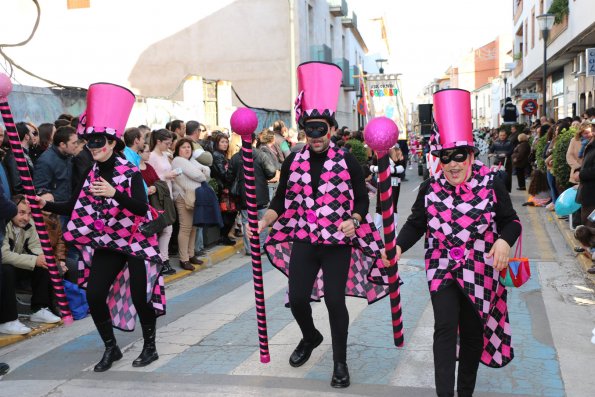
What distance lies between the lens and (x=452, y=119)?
13.1 feet

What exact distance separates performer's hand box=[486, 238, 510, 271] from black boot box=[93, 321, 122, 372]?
2839mm

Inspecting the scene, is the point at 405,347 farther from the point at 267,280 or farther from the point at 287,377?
the point at 267,280

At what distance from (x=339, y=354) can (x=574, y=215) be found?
22.4 ft

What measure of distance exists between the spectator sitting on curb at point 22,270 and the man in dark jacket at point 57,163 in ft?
1.75

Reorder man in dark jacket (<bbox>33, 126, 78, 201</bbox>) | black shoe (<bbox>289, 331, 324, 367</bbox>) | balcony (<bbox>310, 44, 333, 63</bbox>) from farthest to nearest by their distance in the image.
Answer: balcony (<bbox>310, 44, 333, 63</bbox>) < man in dark jacket (<bbox>33, 126, 78, 201</bbox>) < black shoe (<bbox>289, 331, 324, 367</bbox>)

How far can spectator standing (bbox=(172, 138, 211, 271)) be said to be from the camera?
8969 mm

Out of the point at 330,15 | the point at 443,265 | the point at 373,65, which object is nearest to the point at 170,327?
the point at 443,265

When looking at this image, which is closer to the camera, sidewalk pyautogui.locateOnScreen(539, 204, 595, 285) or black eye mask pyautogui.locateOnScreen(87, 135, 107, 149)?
black eye mask pyautogui.locateOnScreen(87, 135, 107, 149)

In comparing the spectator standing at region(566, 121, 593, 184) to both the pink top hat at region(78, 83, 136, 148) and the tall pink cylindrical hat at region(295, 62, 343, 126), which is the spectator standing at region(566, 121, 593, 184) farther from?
the pink top hat at region(78, 83, 136, 148)

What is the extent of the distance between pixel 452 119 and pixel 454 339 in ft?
3.98

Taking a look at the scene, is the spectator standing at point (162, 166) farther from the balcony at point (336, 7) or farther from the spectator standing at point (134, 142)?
the balcony at point (336, 7)

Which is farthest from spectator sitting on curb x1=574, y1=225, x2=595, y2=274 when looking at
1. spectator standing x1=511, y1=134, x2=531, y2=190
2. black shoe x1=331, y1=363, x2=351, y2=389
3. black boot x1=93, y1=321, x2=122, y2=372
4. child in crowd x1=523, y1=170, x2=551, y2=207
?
spectator standing x1=511, y1=134, x2=531, y2=190

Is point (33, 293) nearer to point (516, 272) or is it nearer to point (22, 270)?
point (22, 270)

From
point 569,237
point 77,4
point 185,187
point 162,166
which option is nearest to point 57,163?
point 162,166
